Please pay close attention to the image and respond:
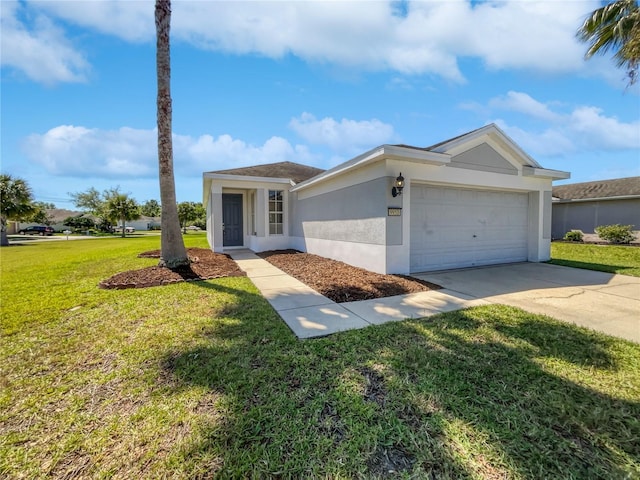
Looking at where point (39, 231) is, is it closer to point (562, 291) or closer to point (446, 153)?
point (446, 153)

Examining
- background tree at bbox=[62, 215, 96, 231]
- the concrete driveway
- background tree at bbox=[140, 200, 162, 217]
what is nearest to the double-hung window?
the concrete driveway

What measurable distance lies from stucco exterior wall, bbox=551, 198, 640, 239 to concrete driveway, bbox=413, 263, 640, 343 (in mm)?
11040

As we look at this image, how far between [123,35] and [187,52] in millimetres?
1679

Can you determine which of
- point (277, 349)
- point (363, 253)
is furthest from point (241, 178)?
point (277, 349)

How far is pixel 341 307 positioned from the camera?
4844 millimetres

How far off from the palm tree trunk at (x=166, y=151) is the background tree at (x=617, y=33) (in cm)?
1239

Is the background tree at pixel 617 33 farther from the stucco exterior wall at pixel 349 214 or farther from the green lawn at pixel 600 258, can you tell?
the stucco exterior wall at pixel 349 214

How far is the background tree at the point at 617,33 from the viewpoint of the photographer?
24.9 feet

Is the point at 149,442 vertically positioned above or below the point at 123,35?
below

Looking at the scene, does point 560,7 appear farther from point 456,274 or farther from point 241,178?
point 241,178

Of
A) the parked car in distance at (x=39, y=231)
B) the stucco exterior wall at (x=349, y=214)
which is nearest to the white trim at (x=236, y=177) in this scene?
the stucco exterior wall at (x=349, y=214)

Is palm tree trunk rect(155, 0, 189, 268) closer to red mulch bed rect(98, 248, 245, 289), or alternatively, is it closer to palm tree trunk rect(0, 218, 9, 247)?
red mulch bed rect(98, 248, 245, 289)

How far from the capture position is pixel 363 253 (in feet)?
25.7

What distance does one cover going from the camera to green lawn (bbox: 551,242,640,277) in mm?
8414
